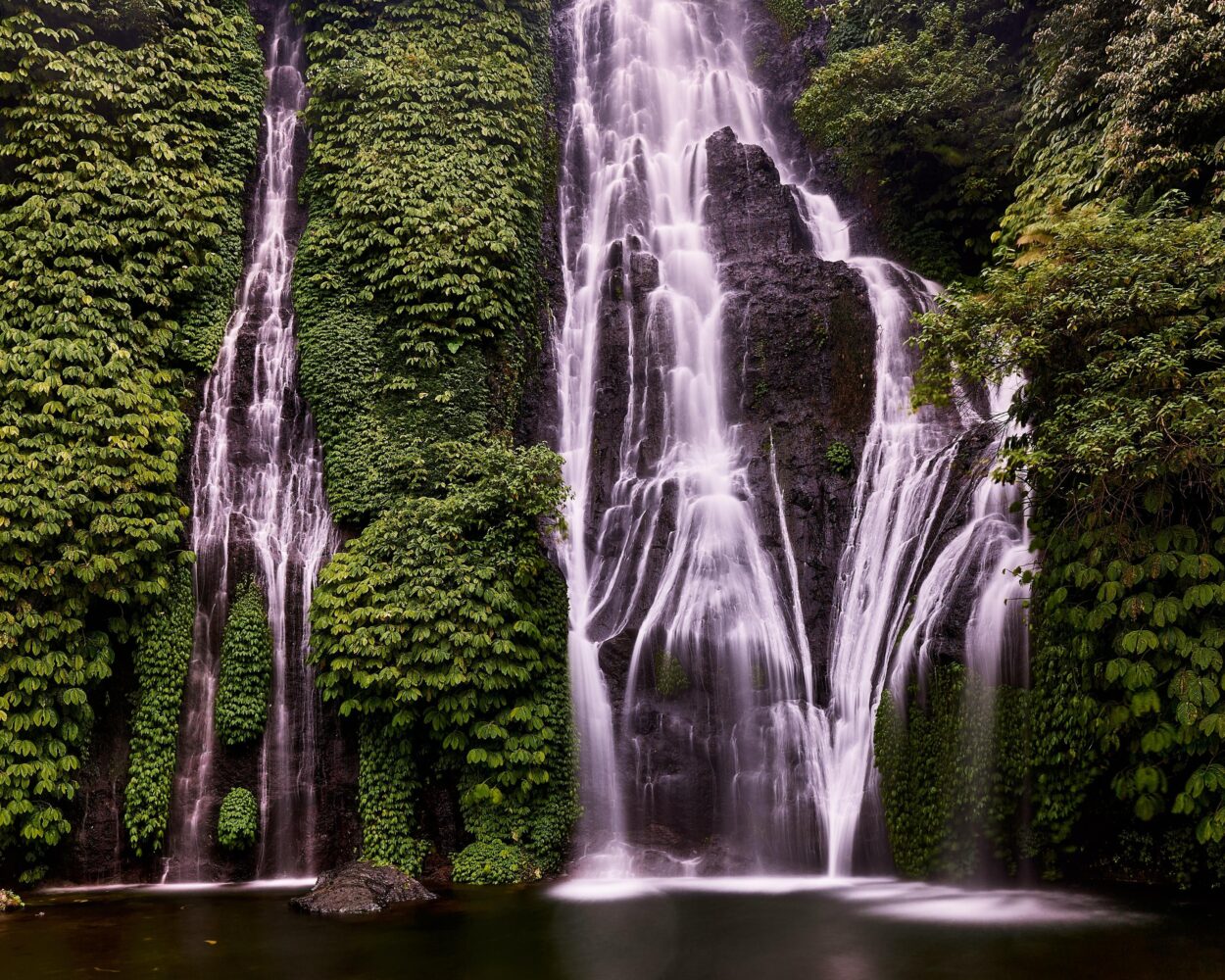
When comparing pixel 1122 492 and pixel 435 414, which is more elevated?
pixel 435 414

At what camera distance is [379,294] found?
50.2 ft

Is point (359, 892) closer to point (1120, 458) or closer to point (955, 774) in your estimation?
point (955, 774)

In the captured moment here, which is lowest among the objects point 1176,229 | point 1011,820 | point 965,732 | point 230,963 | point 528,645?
point 230,963

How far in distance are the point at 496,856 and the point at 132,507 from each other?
6.60 m

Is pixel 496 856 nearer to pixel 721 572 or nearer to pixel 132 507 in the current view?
pixel 721 572

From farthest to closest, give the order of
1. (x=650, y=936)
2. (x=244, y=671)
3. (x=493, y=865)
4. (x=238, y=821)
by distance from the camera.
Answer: (x=244, y=671) < (x=238, y=821) < (x=493, y=865) < (x=650, y=936)

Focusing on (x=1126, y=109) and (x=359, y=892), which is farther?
(x=1126, y=109)

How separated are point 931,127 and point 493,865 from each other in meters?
14.9

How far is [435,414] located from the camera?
1447 cm

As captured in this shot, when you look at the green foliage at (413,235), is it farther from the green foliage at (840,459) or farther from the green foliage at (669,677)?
the green foliage at (840,459)

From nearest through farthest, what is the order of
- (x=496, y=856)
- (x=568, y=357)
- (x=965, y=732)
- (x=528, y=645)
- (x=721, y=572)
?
(x=965, y=732)
(x=496, y=856)
(x=528, y=645)
(x=721, y=572)
(x=568, y=357)

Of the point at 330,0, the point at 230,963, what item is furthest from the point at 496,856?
the point at 330,0

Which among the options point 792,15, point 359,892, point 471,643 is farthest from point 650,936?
point 792,15

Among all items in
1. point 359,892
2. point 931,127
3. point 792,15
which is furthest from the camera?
point 792,15
